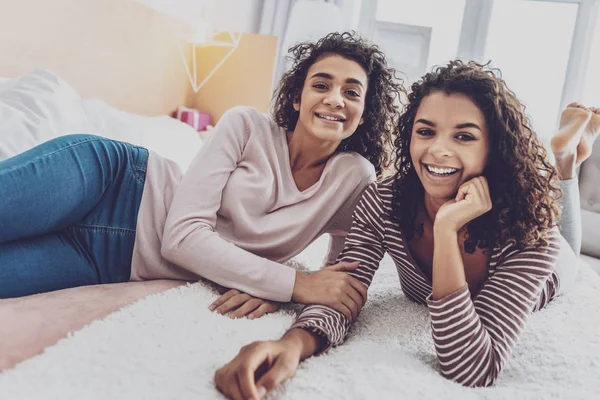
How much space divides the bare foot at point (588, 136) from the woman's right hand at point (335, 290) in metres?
1.00

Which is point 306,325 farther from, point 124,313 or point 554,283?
point 554,283

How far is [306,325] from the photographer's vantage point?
0.84 meters

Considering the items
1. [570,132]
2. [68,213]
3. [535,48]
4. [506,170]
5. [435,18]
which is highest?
[435,18]

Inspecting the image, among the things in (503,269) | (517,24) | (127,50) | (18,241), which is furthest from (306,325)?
(517,24)

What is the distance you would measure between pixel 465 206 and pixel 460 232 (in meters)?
0.14

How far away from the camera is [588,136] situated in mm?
1642

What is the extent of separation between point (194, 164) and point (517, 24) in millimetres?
2665

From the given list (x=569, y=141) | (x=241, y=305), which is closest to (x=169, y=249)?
(x=241, y=305)

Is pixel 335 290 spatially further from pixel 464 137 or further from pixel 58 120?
pixel 58 120

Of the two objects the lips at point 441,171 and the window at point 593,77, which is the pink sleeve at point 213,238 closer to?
the lips at point 441,171

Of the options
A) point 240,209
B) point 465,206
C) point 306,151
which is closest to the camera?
point 465,206

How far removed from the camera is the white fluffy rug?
0.64m

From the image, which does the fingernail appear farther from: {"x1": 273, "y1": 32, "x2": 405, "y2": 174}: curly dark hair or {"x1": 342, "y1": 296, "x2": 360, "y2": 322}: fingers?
{"x1": 273, "y1": 32, "x2": 405, "y2": 174}: curly dark hair

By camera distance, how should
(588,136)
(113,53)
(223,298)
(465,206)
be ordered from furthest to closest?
(113,53) → (588,136) → (223,298) → (465,206)
